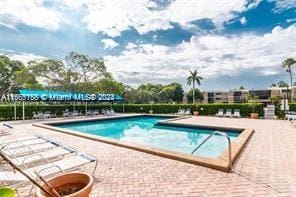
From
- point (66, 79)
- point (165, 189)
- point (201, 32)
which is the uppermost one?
point (201, 32)

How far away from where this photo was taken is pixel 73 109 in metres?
23.8

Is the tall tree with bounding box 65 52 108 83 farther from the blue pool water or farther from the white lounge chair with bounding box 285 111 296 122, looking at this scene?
the white lounge chair with bounding box 285 111 296 122

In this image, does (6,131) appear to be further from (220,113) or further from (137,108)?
(137,108)

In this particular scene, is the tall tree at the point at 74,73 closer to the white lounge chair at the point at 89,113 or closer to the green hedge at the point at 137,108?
the green hedge at the point at 137,108

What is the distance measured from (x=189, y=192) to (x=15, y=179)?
119 inches

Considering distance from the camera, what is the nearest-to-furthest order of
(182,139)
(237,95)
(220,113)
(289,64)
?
(182,139), (220,113), (289,64), (237,95)

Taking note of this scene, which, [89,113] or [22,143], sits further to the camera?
[89,113]

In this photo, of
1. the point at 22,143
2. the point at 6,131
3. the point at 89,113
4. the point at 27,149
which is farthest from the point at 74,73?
the point at 27,149

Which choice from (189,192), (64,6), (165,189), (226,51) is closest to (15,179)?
(165,189)

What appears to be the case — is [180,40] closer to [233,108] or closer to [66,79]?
[233,108]

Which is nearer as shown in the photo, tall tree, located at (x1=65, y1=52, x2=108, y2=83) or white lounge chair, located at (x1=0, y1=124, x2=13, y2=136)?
white lounge chair, located at (x1=0, y1=124, x2=13, y2=136)

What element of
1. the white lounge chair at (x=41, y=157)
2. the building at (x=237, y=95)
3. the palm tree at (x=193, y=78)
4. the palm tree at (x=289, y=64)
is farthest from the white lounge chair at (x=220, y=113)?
the building at (x=237, y=95)

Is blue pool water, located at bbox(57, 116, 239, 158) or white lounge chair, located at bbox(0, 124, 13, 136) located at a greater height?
white lounge chair, located at bbox(0, 124, 13, 136)

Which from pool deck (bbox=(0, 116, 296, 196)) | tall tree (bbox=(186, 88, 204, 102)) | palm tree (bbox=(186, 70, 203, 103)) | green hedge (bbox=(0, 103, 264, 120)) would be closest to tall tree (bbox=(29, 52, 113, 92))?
green hedge (bbox=(0, 103, 264, 120))
